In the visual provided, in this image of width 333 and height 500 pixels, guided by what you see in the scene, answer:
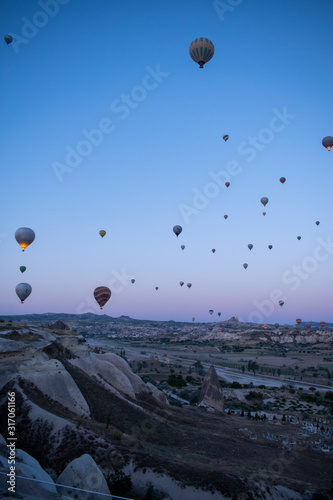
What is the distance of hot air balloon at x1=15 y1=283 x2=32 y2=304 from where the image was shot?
90.0 ft

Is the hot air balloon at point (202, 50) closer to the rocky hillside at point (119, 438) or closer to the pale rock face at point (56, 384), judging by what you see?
the rocky hillside at point (119, 438)

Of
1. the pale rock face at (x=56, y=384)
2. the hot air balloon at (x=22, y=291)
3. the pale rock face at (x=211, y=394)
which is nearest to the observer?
the pale rock face at (x=56, y=384)

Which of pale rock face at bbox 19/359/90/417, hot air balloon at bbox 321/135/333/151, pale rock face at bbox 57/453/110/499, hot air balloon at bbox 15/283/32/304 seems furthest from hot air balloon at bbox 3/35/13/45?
pale rock face at bbox 57/453/110/499

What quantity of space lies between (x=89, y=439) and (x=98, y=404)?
5074 millimetres

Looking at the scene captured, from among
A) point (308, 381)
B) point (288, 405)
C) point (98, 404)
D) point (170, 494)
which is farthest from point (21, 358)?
point (308, 381)

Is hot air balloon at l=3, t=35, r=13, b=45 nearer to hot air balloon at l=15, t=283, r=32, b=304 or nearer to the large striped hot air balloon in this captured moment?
hot air balloon at l=15, t=283, r=32, b=304

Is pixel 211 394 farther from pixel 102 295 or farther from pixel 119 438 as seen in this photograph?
pixel 119 438

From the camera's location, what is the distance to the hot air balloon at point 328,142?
1193 inches

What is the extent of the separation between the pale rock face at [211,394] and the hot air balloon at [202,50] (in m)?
26.5

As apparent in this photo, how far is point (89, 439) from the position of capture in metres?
12.8

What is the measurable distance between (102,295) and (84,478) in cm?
2151

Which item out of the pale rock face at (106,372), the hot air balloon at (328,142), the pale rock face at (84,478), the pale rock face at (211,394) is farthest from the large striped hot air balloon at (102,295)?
the hot air balloon at (328,142)

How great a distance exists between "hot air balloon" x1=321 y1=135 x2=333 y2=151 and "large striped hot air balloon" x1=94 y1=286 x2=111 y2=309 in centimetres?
2473

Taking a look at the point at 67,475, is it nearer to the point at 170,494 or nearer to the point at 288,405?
the point at 170,494
